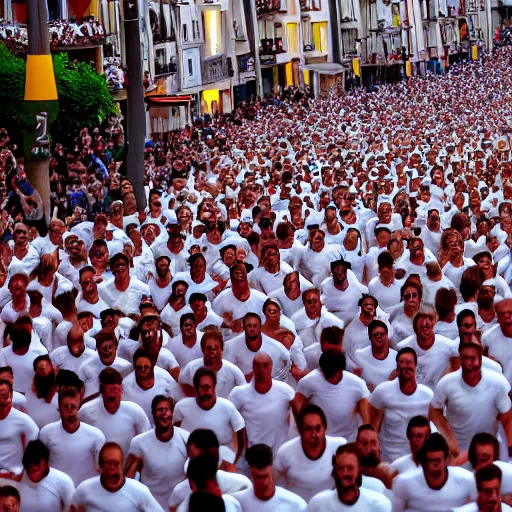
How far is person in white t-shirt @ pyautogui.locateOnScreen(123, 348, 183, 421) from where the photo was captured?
10211 millimetres

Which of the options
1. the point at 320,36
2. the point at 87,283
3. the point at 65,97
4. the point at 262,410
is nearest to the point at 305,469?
the point at 262,410

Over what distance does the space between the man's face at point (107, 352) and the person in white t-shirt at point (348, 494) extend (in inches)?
130

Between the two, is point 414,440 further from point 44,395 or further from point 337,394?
point 44,395

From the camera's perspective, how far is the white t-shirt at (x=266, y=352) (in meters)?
11.1

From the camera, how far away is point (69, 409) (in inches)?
361

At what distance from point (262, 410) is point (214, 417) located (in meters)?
0.47

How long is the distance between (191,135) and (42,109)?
58.7 ft

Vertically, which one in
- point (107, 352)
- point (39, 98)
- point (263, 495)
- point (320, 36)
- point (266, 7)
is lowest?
point (263, 495)

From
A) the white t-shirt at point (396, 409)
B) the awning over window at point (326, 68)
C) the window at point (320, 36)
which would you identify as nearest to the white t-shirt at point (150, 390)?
the white t-shirt at point (396, 409)

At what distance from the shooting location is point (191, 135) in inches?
1693

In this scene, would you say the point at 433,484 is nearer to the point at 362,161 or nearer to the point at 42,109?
the point at 42,109

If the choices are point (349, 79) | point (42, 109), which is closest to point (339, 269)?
point (42, 109)

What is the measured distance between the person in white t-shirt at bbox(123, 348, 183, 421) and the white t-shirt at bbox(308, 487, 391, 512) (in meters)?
2.68

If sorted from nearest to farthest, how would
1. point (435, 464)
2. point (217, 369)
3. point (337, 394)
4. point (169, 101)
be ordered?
point (435, 464) < point (337, 394) < point (217, 369) < point (169, 101)
